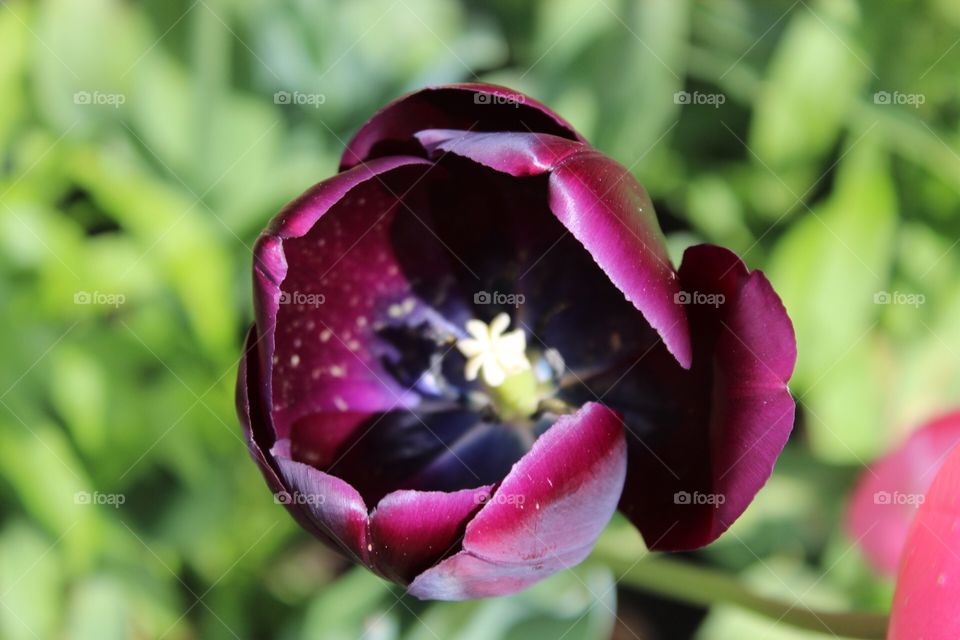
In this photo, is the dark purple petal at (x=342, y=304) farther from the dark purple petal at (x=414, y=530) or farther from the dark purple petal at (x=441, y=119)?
the dark purple petal at (x=414, y=530)

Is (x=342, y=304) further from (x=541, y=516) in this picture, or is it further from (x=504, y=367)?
(x=541, y=516)

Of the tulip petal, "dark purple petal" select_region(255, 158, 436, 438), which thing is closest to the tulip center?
"dark purple petal" select_region(255, 158, 436, 438)

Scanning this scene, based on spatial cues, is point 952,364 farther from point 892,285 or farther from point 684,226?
point 684,226

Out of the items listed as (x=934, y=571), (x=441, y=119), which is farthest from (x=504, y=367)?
(x=934, y=571)

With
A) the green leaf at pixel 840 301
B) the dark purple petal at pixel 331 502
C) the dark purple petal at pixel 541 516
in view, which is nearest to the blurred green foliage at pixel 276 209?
the green leaf at pixel 840 301

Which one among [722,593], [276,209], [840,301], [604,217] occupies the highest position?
[604,217]

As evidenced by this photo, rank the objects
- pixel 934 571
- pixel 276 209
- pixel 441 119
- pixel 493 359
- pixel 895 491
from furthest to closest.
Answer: pixel 276 209 → pixel 895 491 → pixel 493 359 → pixel 441 119 → pixel 934 571

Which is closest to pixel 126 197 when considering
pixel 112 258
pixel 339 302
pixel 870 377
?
pixel 112 258
